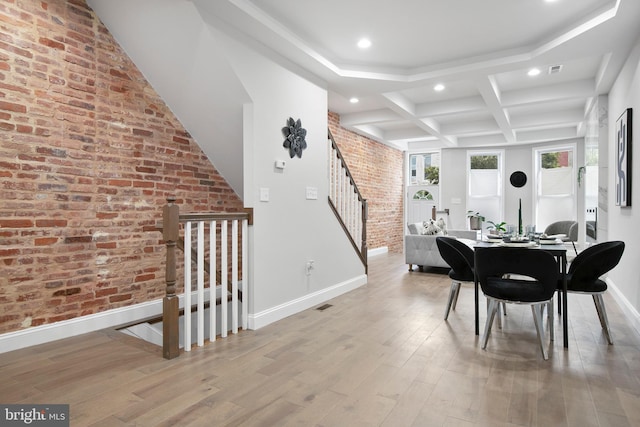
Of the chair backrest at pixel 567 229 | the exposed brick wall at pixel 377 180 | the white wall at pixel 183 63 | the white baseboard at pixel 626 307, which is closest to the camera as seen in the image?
the white wall at pixel 183 63

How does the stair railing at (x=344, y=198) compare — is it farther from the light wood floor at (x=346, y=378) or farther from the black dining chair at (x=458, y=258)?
the light wood floor at (x=346, y=378)

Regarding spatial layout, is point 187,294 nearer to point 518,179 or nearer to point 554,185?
point 518,179

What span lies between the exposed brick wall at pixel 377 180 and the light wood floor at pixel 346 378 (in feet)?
15.5

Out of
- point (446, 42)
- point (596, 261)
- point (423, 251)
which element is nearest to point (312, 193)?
point (446, 42)

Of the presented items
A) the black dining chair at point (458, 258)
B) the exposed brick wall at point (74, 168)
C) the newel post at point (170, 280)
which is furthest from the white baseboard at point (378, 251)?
the newel post at point (170, 280)

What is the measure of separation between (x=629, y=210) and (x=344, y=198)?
129 inches

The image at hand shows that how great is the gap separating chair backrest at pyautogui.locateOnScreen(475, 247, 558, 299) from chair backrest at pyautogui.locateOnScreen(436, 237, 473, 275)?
1.83ft

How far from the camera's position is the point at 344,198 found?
213 inches

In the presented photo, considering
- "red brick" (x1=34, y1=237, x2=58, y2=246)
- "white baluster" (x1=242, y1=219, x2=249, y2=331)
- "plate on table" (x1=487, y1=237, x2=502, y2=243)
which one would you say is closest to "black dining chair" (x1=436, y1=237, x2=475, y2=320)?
"plate on table" (x1=487, y1=237, x2=502, y2=243)

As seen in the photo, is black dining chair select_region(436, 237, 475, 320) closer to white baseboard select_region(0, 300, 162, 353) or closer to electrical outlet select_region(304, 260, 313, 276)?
electrical outlet select_region(304, 260, 313, 276)

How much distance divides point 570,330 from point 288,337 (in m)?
2.62

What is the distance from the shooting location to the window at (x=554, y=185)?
8766 millimetres

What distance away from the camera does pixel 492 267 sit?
2920 mm

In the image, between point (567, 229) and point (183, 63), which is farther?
point (567, 229)
